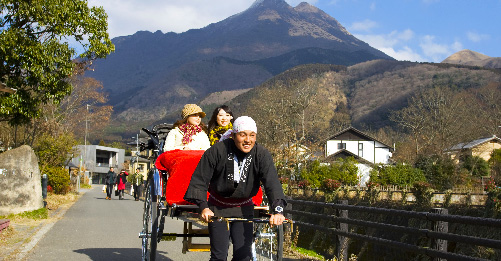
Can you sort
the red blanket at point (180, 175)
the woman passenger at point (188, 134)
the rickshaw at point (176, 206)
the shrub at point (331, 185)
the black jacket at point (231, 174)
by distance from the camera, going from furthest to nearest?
1. the shrub at point (331, 185)
2. the woman passenger at point (188, 134)
3. the red blanket at point (180, 175)
4. the rickshaw at point (176, 206)
5. the black jacket at point (231, 174)

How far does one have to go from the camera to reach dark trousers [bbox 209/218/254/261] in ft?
18.0

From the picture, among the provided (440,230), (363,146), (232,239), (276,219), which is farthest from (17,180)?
(363,146)

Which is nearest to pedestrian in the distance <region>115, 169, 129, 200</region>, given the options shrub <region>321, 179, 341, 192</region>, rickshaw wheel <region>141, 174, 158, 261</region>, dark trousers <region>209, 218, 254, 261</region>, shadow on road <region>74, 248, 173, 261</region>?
shrub <region>321, 179, 341, 192</region>

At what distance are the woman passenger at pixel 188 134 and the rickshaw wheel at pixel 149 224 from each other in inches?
22.7

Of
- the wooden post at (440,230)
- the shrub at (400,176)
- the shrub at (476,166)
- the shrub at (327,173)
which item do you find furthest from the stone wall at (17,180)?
the shrub at (476,166)

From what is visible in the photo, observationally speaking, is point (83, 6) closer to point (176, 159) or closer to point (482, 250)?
point (176, 159)

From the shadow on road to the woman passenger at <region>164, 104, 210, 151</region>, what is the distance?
2.51 m

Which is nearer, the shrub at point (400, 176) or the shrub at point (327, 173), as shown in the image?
the shrub at point (400, 176)

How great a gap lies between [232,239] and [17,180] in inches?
504

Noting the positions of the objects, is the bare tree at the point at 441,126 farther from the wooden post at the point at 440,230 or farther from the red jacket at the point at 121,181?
the wooden post at the point at 440,230

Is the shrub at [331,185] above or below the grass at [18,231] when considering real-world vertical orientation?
above

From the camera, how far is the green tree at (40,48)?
1605 cm

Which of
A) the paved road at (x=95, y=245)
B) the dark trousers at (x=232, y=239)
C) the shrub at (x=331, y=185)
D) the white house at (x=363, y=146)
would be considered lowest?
the paved road at (x=95, y=245)

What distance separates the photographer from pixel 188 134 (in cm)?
812
